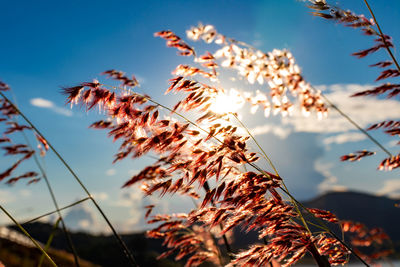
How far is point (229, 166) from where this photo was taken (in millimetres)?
1438

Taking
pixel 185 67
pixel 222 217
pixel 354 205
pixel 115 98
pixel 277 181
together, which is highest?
pixel 185 67

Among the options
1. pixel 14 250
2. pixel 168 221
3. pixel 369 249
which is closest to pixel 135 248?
pixel 14 250

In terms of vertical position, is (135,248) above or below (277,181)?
below

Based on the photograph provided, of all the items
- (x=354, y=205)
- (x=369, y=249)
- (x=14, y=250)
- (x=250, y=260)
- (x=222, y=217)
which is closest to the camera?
(x=250, y=260)

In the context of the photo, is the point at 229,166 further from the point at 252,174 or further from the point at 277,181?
the point at 277,181

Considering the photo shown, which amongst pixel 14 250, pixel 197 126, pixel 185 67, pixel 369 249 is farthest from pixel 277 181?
pixel 369 249

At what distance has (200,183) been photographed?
131cm

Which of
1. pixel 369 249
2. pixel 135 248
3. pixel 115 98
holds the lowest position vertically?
pixel 369 249

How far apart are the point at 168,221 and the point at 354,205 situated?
39.6 m

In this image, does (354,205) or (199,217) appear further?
(354,205)

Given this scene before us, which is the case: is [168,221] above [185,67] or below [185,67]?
below

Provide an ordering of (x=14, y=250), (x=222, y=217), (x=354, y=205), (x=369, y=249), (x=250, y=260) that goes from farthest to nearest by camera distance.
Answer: (x=354, y=205) → (x=369, y=249) → (x=14, y=250) → (x=222, y=217) → (x=250, y=260)

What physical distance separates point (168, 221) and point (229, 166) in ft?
3.95

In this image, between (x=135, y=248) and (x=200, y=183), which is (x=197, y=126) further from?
(x=135, y=248)
